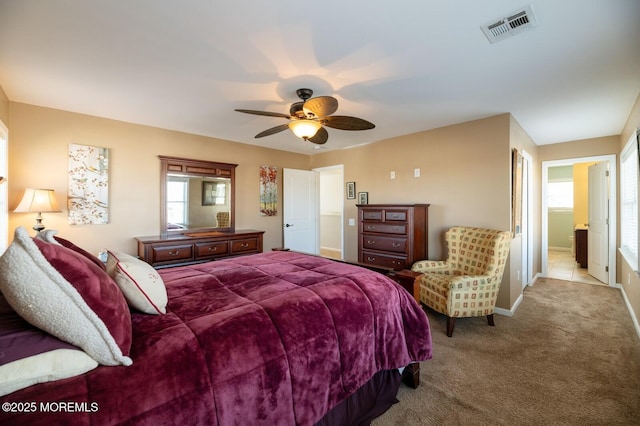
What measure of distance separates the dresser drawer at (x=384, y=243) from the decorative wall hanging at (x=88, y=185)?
3527 mm

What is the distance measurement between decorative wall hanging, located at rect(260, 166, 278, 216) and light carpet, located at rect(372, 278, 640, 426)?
3.23 m

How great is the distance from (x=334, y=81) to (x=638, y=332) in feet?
12.9

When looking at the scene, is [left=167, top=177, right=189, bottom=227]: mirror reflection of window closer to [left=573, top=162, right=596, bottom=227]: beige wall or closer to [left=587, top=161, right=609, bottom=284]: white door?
[left=587, top=161, right=609, bottom=284]: white door

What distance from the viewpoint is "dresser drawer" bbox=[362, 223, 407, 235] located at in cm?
380

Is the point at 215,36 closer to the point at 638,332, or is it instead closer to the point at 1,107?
the point at 1,107

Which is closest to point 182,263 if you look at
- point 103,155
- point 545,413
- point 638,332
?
point 103,155

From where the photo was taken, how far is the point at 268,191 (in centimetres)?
514

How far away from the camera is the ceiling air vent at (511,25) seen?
5.43 ft

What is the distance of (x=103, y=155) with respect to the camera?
345 cm

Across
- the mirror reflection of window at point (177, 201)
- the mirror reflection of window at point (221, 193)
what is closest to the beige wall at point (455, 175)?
the mirror reflection of window at point (221, 193)

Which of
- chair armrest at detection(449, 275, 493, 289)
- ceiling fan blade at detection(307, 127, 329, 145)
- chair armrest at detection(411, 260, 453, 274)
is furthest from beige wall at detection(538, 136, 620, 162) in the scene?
ceiling fan blade at detection(307, 127, 329, 145)

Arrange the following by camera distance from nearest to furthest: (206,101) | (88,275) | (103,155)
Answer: (88,275), (206,101), (103,155)

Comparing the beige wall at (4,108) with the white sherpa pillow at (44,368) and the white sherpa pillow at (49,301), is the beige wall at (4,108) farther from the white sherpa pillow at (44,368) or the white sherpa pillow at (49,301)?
the white sherpa pillow at (44,368)

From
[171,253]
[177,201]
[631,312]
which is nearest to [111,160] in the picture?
[177,201]
